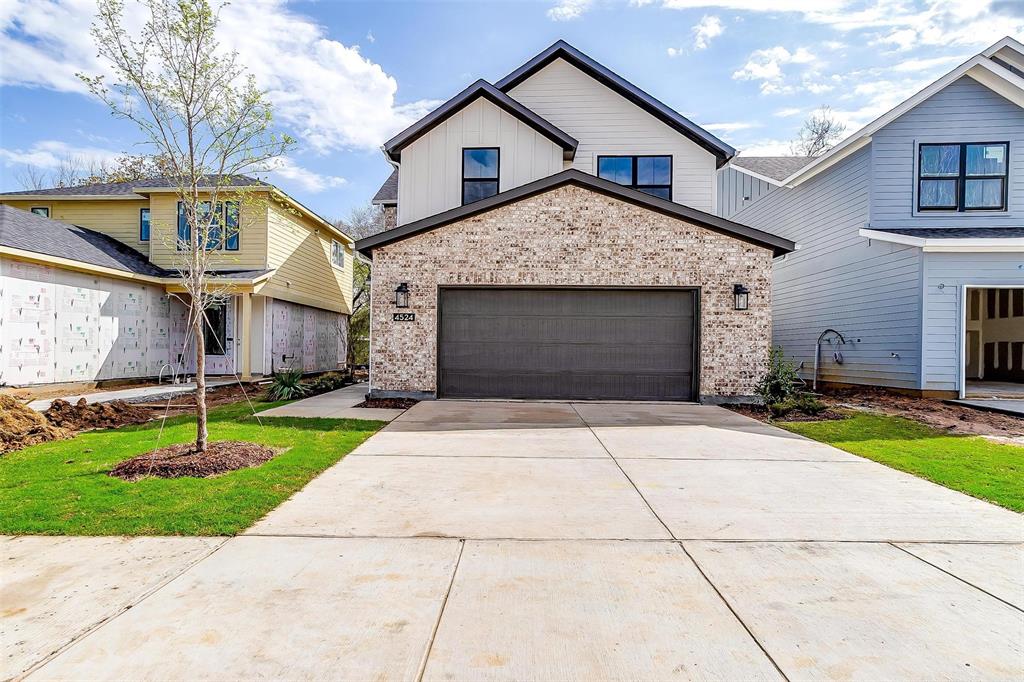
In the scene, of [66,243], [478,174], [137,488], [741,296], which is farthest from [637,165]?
[66,243]

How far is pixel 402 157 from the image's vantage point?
Answer: 13258 millimetres

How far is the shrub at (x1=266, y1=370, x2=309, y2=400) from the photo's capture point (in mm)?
11250

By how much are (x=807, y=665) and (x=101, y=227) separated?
20.9 meters

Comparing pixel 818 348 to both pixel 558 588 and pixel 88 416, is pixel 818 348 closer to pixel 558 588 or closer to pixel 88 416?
pixel 558 588

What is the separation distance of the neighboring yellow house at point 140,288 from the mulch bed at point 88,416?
2978mm

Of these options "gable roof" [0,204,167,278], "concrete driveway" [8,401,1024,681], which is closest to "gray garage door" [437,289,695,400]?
"concrete driveway" [8,401,1024,681]

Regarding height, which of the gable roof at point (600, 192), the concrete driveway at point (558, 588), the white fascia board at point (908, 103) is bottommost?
the concrete driveway at point (558, 588)

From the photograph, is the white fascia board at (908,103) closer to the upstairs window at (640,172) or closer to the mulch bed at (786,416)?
the upstairs window at (640,172)

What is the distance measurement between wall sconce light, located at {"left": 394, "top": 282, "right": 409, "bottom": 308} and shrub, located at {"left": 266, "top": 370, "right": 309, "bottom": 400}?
3.20 m

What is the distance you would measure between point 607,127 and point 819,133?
23.3m

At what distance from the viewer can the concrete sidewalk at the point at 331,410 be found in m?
8.99

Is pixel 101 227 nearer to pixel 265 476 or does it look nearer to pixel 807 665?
pixel 265 476

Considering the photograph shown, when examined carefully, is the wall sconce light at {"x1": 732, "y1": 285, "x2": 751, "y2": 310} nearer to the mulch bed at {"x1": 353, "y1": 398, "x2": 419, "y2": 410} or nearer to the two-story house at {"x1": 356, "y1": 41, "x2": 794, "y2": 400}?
the two-story house at {"x1": 356, "y1": 41, "x2": 794, "y2": 400}

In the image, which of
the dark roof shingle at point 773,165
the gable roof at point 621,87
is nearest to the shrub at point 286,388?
the gable roof at point 621,87
